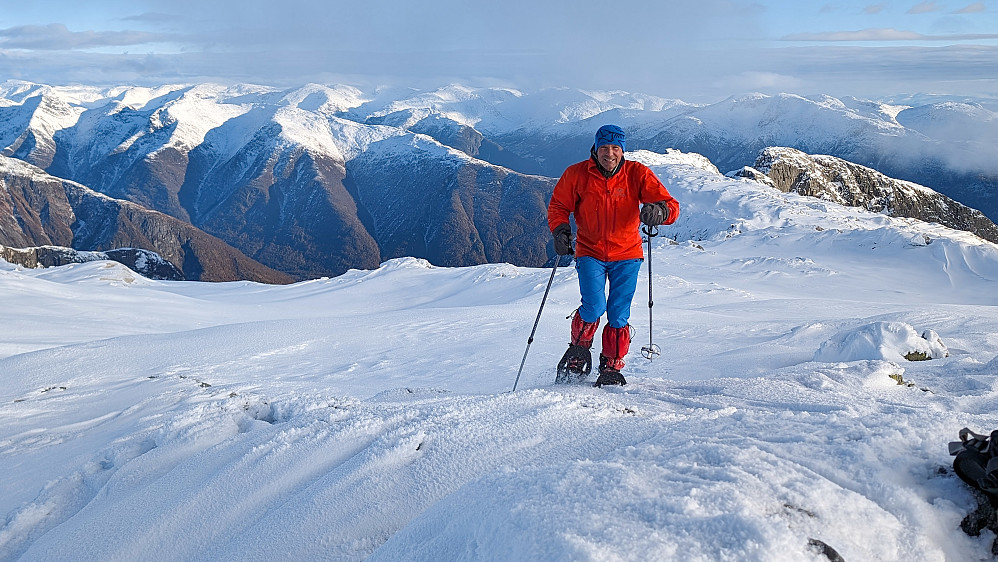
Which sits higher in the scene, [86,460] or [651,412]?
[651,412]

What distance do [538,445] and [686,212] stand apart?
248ft

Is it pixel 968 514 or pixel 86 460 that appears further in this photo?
pixel 86 460

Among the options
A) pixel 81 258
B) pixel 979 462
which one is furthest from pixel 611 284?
pixel 81 258

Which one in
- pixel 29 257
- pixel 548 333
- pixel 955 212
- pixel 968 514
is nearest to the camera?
pixel 968 514

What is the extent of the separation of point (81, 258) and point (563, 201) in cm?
15768

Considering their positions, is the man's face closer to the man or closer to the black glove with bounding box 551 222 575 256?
the man

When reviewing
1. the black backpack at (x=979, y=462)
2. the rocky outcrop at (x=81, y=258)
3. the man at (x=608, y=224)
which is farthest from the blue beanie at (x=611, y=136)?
the rocky outcrop at (x=81, y=258)

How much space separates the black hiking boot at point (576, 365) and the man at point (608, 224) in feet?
0.04

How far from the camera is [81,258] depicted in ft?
434

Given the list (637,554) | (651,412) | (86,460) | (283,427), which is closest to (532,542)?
(637,554)

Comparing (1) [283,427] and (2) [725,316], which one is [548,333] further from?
(1) [283,427]

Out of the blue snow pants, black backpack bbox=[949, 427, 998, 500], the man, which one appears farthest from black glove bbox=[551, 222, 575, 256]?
black backpack bbox=[949, 427, 998, 500]

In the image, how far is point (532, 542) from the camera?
229cm

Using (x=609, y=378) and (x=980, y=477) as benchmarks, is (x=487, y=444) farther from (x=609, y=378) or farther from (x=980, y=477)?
(x=609, y=378)
